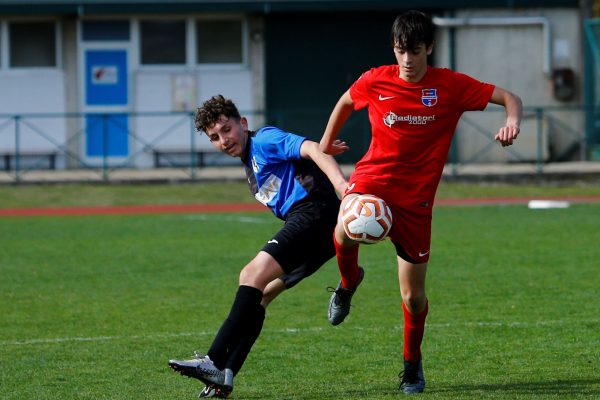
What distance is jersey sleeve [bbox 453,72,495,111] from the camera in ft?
23.2

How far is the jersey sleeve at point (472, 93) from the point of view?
7.07 m

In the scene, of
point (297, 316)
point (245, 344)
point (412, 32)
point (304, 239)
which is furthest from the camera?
point (297, 316)

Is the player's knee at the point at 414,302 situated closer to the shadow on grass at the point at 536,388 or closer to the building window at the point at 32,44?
the shadow on grass at the point at 536,388

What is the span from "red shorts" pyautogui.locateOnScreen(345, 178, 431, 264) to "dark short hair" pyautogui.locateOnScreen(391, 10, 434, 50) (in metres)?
0.81

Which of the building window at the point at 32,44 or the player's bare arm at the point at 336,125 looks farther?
the building window at the point at 32,44

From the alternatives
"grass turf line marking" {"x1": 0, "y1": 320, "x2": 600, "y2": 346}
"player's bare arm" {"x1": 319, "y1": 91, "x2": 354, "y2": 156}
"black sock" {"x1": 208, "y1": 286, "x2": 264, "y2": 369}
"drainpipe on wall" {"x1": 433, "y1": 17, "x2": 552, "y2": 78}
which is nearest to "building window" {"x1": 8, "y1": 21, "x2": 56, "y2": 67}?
"drainpipe on wall" {"x1": 433, "y1": 17, "x2": 552, "y2": 78}

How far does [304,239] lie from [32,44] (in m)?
21.1

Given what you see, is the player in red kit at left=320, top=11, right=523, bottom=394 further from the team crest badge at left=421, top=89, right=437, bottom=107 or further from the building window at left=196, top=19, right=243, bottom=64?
the building window at left=196, top=19, right=243, bottom=64

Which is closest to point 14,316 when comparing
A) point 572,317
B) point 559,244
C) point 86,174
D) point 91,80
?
point 572,317

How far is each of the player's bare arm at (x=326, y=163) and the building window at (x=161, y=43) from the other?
66.7ft

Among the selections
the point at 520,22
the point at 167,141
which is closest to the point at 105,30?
the point at 167,141

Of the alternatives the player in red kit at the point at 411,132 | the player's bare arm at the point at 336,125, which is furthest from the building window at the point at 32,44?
the player in red kit at the point at 411,132

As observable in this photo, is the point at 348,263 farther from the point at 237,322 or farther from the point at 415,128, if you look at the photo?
the point at 415,128

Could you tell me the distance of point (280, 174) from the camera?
7.46 metres
